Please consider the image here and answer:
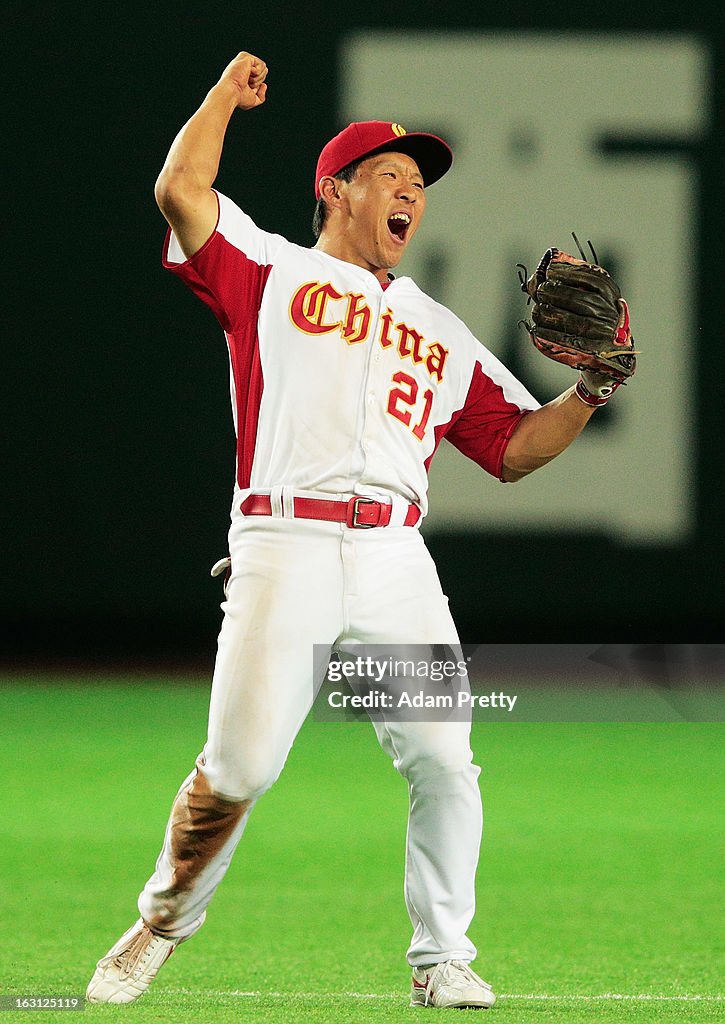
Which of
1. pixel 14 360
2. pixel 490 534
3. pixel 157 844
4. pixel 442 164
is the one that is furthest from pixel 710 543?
pixel 442 164

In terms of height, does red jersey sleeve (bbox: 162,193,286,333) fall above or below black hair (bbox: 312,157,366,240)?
below

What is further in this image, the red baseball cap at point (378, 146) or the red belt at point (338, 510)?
the red baseball cap at point (378, 146)

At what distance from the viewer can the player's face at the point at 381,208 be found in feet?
10.7

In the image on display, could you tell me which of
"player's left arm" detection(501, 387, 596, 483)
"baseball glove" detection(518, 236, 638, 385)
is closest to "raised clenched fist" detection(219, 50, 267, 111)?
"baseball glove" detection(518, 236, 638, 385)

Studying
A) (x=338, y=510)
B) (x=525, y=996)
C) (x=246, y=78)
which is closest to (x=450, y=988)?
(x=525, y=996)

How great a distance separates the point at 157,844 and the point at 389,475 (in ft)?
6.85

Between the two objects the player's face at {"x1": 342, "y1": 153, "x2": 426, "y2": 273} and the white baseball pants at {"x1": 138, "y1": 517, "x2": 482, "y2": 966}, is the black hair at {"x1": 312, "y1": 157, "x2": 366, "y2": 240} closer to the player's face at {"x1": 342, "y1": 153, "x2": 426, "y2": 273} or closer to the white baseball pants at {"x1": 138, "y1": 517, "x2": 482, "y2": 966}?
the player's face at {"x1": 342, "y1": 153, "x2": 426, "y2": 273}

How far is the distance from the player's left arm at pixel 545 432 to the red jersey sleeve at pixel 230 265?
2.18ft

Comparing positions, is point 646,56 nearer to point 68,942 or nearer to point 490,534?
point 490,534

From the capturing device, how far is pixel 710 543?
8242 millimetres

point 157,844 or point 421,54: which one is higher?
point 421,54

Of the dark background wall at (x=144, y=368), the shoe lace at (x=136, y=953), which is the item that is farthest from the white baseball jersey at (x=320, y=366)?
the dark background wall at (x=144, y=368)

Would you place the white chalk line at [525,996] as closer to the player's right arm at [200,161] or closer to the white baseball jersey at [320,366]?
the white baseball jersey at [320,366]

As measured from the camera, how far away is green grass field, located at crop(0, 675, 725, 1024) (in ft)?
10.2
